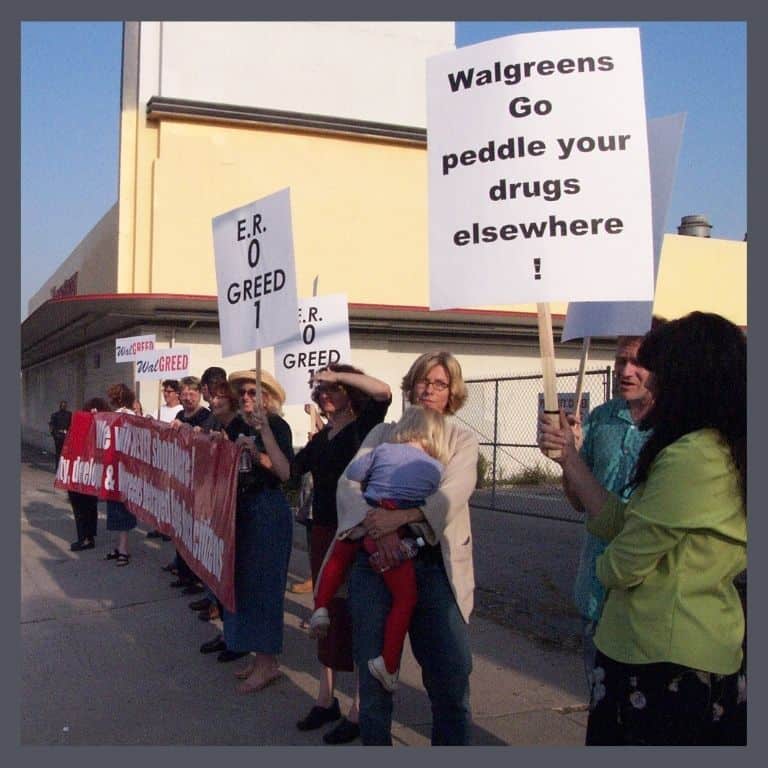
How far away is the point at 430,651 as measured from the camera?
3.91m

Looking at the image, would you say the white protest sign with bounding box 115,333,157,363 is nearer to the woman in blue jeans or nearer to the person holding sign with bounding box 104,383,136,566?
the person holding sign with bounding box 104,383,136,566

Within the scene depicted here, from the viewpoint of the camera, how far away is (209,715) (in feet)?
17.2

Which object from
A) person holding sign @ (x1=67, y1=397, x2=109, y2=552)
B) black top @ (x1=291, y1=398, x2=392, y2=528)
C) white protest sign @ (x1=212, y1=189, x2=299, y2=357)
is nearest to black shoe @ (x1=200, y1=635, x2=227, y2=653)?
black top @ (x1=291, y1=398, x2=392, y2=528)

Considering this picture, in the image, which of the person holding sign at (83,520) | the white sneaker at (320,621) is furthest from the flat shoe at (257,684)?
the person holding sign at (83,520)

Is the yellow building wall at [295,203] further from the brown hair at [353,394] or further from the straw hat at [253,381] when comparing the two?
the brown hair at [353,394]

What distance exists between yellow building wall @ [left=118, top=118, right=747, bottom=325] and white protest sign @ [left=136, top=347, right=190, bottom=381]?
Result: 6874 millimetres

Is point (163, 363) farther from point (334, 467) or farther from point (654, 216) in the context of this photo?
point (654, 216)

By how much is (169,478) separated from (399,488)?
15.4 feet

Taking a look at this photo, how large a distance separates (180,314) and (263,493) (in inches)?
527

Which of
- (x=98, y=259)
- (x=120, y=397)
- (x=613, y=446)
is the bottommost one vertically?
(x=613, y=446)

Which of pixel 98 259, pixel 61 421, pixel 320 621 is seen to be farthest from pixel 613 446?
pixel 98 259

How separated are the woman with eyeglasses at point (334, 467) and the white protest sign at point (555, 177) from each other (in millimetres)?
1455

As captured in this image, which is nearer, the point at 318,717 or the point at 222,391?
the point at 318,717

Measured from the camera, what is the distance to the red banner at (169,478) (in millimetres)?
5973
